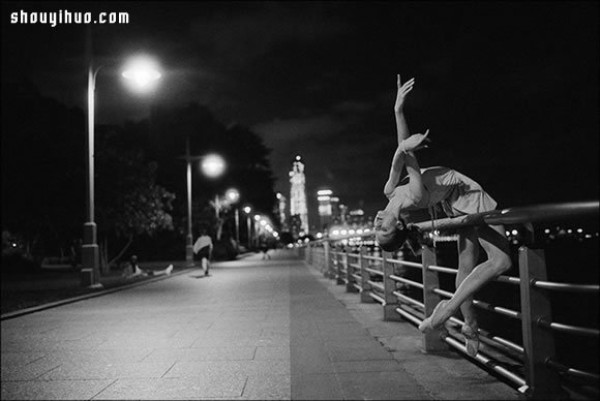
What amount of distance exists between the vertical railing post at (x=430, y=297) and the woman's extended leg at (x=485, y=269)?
169cm

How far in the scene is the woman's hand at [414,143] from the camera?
340cm

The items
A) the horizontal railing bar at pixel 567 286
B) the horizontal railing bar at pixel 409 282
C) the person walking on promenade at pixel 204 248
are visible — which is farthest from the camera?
the person walking on promenade at pixel 204 248

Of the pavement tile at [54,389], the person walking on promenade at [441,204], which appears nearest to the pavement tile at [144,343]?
the pavement tile at [54,389]

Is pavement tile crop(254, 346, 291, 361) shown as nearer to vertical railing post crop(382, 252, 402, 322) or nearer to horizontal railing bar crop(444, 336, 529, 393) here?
horizontal railing bar crop(444, 336, 529, 393)

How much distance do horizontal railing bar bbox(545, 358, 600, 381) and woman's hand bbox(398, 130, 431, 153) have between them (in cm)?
159

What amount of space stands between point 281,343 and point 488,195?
3.49 meters

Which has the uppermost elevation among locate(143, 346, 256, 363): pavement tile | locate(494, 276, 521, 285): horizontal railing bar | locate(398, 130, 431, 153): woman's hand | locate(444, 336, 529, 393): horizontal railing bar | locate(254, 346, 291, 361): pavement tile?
locate(398, 130, 431, 153): woman's hand

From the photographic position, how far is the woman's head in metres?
3.84

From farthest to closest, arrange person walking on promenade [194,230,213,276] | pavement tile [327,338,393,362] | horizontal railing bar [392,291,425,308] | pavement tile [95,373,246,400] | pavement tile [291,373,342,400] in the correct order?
person walking on promenade [194,230,213,276]
horizontal railing bar [392,291,425,308]
pavement tile [327,338,393,362]
pavement tile [95,373,246,400]
pavement tile [291,373,342,400]

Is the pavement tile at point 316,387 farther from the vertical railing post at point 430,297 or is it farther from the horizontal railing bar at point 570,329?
the horizontal railing bar at point 570,329

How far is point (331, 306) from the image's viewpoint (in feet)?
33.9

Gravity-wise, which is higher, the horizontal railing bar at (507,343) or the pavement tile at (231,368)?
the horizontal railing bar at (507,343)

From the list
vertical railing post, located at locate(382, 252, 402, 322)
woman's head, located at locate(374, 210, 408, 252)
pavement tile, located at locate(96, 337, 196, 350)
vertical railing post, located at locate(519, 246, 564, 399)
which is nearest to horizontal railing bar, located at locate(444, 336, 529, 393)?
vertical railing post, located at locate(519, 246, 564, 399)

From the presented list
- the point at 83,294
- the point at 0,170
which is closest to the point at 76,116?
the point at 0,170
